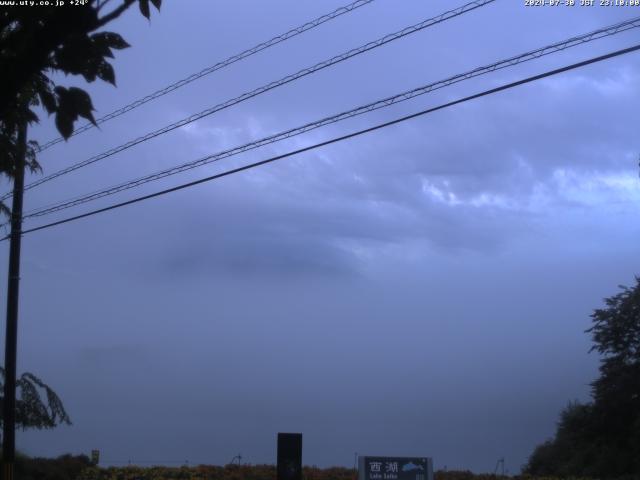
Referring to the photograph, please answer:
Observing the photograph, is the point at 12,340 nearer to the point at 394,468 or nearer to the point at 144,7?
the point at 394,468

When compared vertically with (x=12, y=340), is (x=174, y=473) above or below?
below

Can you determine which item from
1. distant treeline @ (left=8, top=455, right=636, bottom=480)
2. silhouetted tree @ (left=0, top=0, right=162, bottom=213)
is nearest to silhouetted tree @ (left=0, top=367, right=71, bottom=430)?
distant treeline @ (left=8, top=455, right=636, bottom=480)

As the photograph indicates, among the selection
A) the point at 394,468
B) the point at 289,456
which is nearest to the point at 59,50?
the point at 289,456

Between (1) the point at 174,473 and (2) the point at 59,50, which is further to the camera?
(1) the point at 174,473

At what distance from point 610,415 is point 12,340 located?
2310 centimetres

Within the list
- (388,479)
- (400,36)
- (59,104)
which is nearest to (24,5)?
(59,104)

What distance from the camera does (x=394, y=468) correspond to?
15984 millimetres

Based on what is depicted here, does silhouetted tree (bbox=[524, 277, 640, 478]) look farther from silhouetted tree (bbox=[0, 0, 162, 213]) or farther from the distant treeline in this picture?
silhouetted tree (bbox=[0, 0, 162, 213])

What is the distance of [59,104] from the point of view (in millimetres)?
4578

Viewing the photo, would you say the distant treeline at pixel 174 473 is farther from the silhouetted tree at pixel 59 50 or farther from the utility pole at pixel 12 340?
the silhouetted tree at pixel 59 50

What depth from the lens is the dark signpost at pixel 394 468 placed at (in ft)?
52.2

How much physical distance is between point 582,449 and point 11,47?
104ft

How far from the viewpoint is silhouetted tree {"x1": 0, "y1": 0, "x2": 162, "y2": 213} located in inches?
161

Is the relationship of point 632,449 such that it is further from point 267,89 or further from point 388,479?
point 267,89
